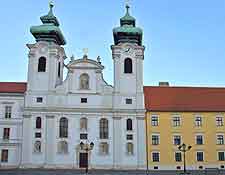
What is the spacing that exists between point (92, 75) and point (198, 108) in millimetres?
12177

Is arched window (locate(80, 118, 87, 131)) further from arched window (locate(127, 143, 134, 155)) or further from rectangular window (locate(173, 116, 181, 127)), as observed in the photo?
rectangular window (locate(173, 116, 181, 127))

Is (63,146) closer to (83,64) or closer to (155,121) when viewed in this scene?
(83,64)

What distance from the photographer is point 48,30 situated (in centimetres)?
4394

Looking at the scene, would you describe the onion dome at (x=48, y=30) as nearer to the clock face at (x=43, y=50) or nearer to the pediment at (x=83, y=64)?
the clock face at (x=43, y=50)

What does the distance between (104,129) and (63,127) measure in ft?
14.3

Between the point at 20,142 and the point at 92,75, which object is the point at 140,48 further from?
the point at 20,142

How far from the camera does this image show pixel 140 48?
1757 inches

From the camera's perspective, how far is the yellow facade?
42.0m

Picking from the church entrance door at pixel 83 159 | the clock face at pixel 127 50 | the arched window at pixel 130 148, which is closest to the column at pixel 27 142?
the church entrance door at pixel 83 159

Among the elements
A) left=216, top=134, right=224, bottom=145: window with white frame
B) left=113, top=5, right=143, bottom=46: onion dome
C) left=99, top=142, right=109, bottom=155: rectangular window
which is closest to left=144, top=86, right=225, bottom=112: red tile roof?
left=216, top=134, right=224, bottom=145: window with white frame

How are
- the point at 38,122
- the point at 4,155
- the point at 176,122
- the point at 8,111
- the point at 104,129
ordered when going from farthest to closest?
the point at 176,122 < the point at 8,111 < the point at 104,129 < the point at 38,122 < the point at 4,155

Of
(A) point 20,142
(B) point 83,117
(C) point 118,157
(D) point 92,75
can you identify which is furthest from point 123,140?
(A) point 20,142

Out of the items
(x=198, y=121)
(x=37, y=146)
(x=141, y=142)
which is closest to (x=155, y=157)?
(x=141, y=142)

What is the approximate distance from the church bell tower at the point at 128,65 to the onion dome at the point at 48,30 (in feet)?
21.2
